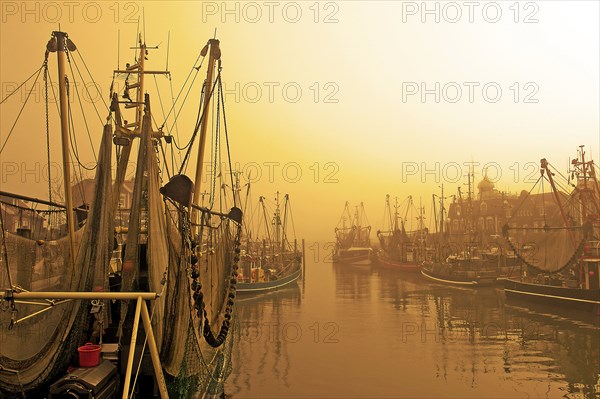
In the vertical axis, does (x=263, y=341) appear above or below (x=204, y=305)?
below

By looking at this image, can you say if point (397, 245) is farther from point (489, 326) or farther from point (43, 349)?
point (43, 349)

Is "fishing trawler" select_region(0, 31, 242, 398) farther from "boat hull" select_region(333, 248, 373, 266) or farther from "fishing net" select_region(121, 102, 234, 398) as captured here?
"boat hull" select_region(333, 248, 373, 266)

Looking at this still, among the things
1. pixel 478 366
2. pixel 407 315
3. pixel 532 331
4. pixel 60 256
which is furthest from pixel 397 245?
pixel 60 256

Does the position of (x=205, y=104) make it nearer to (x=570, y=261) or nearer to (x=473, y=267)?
(x=570, y=261)

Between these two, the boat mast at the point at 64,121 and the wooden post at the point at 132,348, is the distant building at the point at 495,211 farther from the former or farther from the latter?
the wooden post at the point at 132,348

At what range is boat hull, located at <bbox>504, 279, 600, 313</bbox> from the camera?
2983cm

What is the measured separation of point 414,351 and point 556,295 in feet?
54.7

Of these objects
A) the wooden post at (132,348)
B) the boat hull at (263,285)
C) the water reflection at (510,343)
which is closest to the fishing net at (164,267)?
the wooden post at (132,348)

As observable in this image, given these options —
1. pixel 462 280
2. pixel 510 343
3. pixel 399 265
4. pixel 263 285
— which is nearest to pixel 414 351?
pixel 510 343

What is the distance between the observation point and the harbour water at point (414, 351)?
16.7 meters

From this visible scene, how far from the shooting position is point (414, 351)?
22.7 m

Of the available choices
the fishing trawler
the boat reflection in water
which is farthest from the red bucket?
the boat reflection in water

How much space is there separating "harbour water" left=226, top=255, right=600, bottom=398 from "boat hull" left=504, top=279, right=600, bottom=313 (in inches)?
35.2

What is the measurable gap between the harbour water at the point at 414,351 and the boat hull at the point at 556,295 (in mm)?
893
